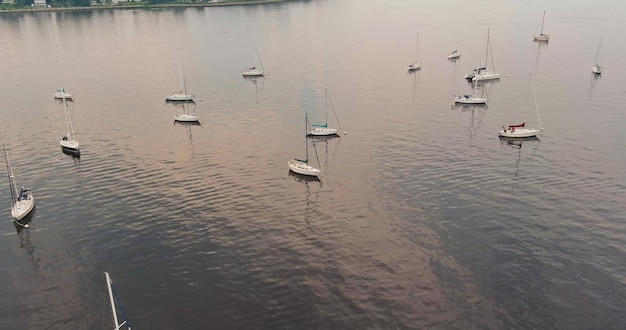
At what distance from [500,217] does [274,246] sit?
36442mm

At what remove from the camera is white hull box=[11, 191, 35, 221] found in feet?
233

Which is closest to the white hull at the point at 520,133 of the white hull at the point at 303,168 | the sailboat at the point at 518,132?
the sailboat at the point at 518,132

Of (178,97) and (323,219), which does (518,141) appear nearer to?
(323,219)

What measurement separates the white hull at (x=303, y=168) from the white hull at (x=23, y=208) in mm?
45751

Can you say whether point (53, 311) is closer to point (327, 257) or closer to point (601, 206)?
point (327, 257)

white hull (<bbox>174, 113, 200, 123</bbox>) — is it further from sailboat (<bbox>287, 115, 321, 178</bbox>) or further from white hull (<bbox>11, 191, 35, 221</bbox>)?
white hull (<bbox>11, 191, 35, 221</bbox>)

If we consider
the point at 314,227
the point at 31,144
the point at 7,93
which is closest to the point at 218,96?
the point at 31,144

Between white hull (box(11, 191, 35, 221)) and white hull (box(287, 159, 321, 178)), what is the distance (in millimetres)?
45751

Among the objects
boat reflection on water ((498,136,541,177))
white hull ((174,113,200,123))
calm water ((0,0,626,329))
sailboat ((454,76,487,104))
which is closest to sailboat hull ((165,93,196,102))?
calm water ((0,0,626,329))

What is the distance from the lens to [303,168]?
8900 cm

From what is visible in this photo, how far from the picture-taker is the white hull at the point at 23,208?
233 feet

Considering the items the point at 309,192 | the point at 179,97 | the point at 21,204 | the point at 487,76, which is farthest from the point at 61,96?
the point at 487,76

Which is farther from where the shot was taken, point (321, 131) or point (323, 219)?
point (321, 131)

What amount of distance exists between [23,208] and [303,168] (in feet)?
158
